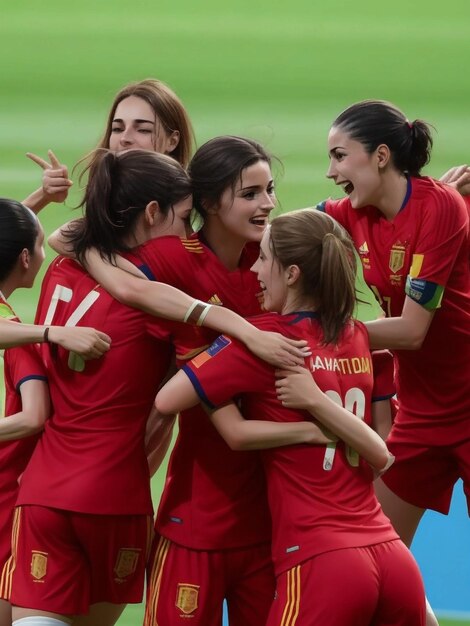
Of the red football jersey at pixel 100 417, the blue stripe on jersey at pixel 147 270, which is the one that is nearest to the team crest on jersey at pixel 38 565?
the red football jersey at pixel 100 417

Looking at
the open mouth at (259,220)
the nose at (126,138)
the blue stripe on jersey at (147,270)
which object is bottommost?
the blue stripe on jersey at (147,270)

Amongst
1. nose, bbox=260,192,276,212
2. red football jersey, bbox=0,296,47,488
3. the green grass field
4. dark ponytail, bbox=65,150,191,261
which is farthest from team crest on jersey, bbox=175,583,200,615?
the green grass field

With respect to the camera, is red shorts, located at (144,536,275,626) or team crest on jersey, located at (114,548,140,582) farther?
team crest on jersey, located at (114,548,140,582)

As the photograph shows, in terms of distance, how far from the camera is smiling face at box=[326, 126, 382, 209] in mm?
3100

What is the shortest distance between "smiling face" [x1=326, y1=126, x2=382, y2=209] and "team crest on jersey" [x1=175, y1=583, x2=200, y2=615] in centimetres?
105

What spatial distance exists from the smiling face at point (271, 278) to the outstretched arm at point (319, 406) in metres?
0.17

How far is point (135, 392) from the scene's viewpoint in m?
2.77

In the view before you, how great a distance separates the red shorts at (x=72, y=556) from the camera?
2.71 meters

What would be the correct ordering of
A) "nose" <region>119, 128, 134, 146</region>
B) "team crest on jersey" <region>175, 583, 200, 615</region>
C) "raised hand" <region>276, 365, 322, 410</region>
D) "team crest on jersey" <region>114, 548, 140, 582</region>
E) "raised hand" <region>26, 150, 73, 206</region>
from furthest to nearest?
"nose" <region>119, 128, 134, 146</region>
"raised hand" <region>26, 150, 73, 206</region>
"team crest on jersey" <region>114, 548, 140, 582</region>
"team crest on jersey" <region>175, 583, 200, 615</region>
"raised hand" <region>276, 365, 322, 410</region>

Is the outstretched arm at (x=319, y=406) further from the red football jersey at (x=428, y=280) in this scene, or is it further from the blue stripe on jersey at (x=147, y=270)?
the red football jersey at (x=428, y=280)

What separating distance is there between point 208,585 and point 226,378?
46 cm

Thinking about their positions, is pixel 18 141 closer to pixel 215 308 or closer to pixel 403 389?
pixel 403 389

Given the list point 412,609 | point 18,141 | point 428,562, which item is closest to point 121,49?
point 18,141

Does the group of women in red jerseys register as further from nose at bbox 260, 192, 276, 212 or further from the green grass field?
the green grass field
